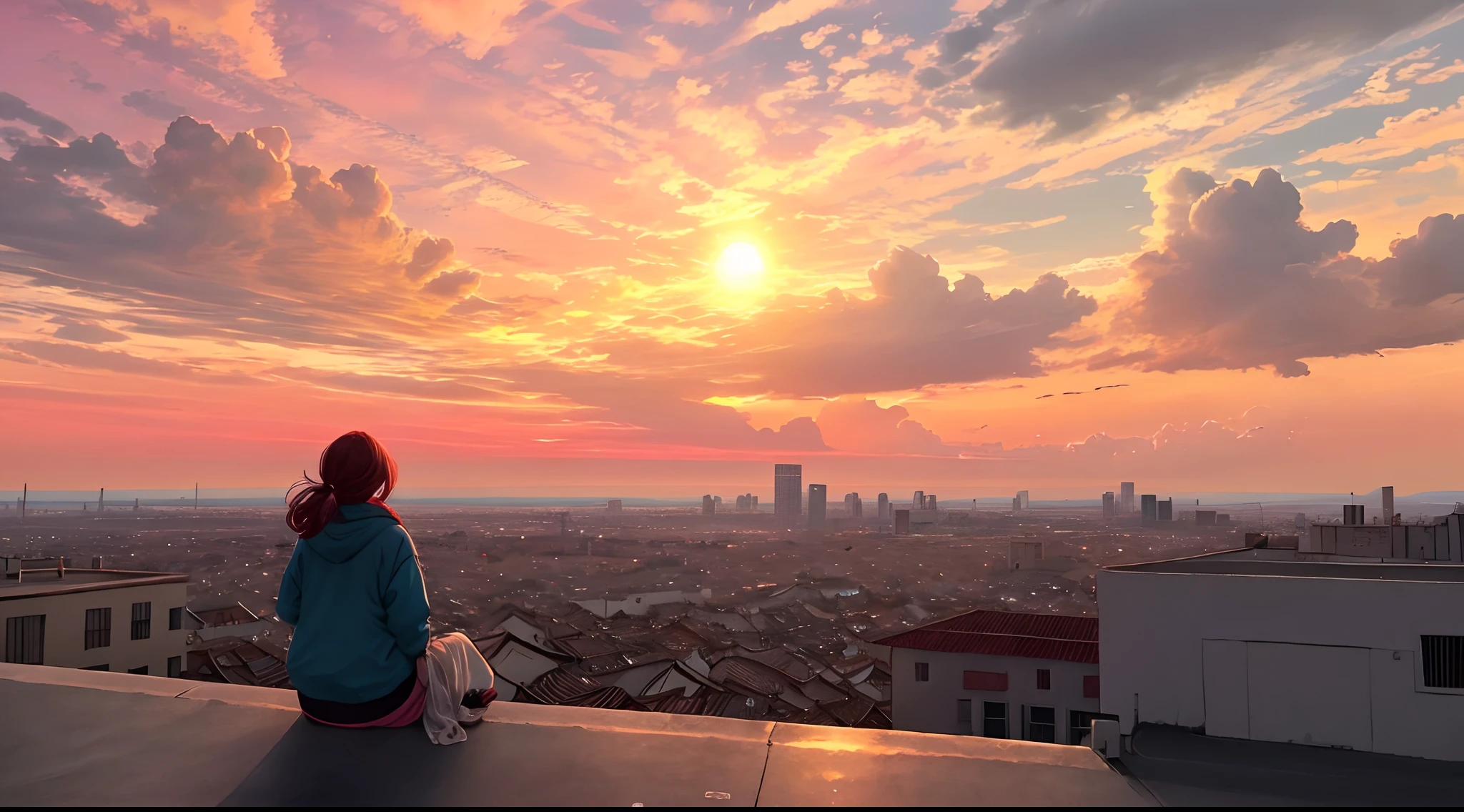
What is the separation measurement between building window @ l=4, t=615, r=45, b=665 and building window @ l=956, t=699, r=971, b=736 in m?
27.2

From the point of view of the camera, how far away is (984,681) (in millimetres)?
21234

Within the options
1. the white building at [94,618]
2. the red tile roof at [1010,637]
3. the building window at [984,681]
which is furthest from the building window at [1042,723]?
the white building at [94,618]

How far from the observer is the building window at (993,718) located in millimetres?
21281

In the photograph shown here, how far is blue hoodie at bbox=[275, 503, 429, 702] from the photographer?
3.63m

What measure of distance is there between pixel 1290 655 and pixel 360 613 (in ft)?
21.5

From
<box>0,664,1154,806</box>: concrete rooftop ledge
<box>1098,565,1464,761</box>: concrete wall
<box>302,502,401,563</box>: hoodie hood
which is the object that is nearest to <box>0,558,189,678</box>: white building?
<box>0,664,1154,806</box>: concrete rooftop ledge

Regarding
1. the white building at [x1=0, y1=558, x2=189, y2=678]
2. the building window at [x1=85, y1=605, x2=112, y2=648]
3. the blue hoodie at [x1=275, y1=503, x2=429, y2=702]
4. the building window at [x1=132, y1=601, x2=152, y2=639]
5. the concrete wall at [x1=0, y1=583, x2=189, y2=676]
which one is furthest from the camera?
the building window at [x1=132, y1=601, x2=152, y2=639]

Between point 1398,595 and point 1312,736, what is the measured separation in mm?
1414

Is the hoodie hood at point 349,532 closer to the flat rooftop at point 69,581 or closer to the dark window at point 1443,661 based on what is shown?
the dark window at point 1443,661

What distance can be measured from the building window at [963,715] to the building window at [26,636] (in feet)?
89.2

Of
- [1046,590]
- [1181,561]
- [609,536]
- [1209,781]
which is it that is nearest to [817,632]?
[1046,590]

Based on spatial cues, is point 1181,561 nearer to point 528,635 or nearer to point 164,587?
point 164,587

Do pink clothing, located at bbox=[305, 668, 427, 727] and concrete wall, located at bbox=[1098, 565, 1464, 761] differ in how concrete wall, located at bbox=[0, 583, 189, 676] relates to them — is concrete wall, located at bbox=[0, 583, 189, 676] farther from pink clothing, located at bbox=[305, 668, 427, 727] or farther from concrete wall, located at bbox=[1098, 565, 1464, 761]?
concrete wall, located at bbox=[1098, 565, 1464, 761]

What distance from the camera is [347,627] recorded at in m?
3.62
